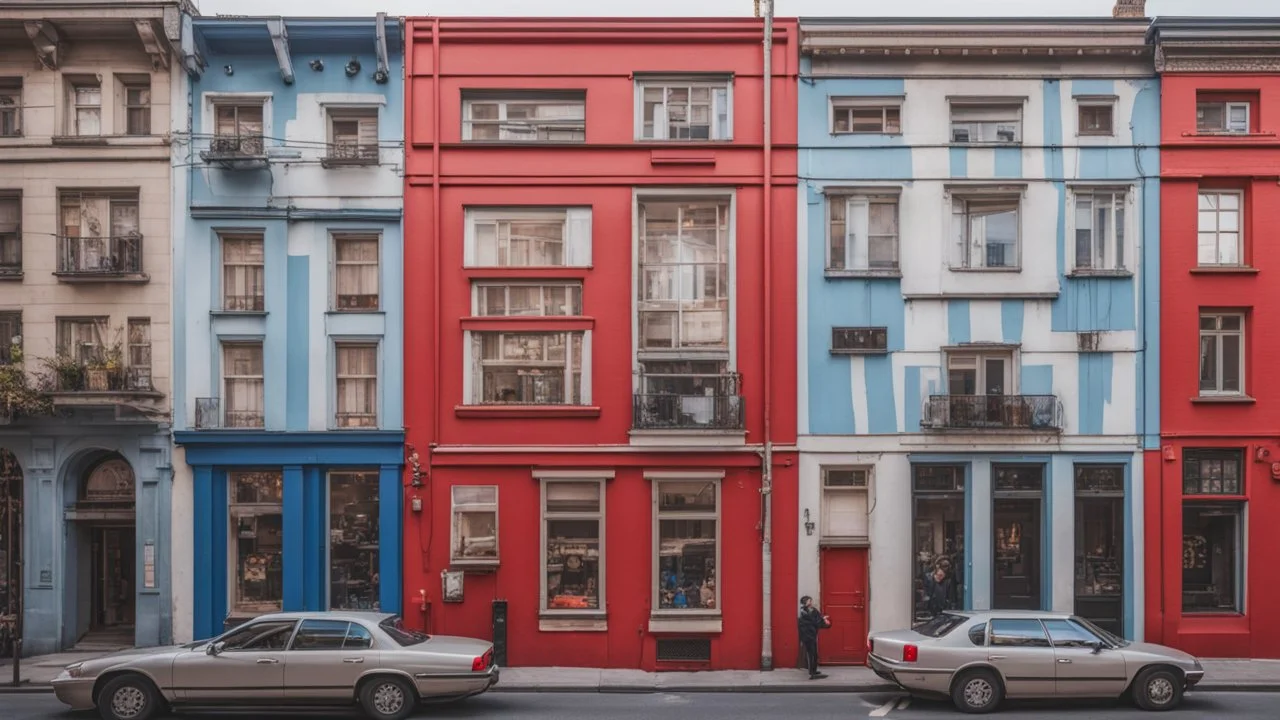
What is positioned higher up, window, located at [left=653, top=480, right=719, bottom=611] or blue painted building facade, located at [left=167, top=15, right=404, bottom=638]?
blue painted building facade, located at [left=167, top=15, right=404, bottom=638]

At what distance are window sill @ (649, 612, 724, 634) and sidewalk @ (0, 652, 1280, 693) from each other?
77cm

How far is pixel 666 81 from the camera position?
18516 mm

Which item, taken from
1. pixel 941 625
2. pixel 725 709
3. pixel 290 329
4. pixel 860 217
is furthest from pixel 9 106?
pixel 941 625

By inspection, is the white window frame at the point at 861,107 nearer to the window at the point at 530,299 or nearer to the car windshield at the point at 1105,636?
the window at the point at 530,299

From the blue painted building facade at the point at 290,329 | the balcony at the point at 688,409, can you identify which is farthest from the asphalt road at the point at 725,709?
the balcony at the point at 688,409

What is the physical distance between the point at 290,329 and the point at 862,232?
37.1 feet

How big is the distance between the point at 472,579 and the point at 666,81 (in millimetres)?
10374

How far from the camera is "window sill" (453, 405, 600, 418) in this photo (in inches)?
711

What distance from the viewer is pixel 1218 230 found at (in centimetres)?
1853

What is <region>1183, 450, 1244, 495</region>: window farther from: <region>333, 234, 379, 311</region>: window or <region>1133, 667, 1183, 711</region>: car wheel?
<region>333, 234, 379, 311</region>: window

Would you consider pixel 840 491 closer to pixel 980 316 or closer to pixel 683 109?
pixel 980 316

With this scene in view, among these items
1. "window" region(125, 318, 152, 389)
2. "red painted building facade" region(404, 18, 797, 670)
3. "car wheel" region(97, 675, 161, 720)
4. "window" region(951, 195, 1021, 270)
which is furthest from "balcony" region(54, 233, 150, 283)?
"window" region(951, 195, 1021, 270)

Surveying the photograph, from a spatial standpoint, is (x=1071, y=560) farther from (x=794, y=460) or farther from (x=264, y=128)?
(x=264, y=128)

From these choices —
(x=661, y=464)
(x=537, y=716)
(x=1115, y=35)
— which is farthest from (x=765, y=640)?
(x=1115, y=35)
